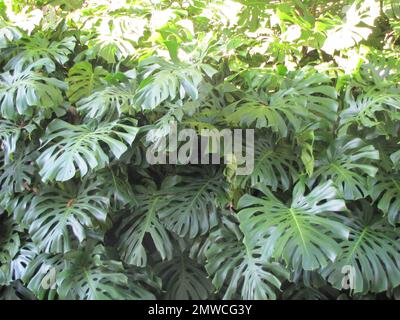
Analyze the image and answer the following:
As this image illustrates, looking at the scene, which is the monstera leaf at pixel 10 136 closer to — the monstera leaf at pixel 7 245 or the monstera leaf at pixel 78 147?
the monstera leaf at pixel 78 147

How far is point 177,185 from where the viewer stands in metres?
1.63

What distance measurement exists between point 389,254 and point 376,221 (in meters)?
0.13

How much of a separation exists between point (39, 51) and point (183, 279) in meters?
1.07

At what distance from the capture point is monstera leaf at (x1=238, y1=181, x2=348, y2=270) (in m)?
1.20

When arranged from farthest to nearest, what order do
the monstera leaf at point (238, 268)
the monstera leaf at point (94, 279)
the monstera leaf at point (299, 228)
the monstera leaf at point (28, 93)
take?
1. the monstera leaf at point (28, 93)
2. the monstera leaf at point (94, 279)
3. the monstera leaf at point (238, 268)
4. the monstera leaf at point (299, 228)

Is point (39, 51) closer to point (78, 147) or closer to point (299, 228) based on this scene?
point (78, 147)

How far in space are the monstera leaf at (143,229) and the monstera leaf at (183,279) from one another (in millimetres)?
73

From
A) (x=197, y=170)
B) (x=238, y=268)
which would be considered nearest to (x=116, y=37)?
(x=197, y=170)

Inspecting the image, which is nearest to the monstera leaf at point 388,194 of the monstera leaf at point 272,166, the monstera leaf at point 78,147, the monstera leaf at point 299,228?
the monstera leaf at point 299,228

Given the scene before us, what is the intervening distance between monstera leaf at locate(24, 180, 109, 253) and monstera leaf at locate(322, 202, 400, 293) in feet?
2.47

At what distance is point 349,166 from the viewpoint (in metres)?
1.43

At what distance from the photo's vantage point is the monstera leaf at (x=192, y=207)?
1.50 m

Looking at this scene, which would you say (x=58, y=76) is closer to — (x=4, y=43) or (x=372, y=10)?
(x=4, y=43)
